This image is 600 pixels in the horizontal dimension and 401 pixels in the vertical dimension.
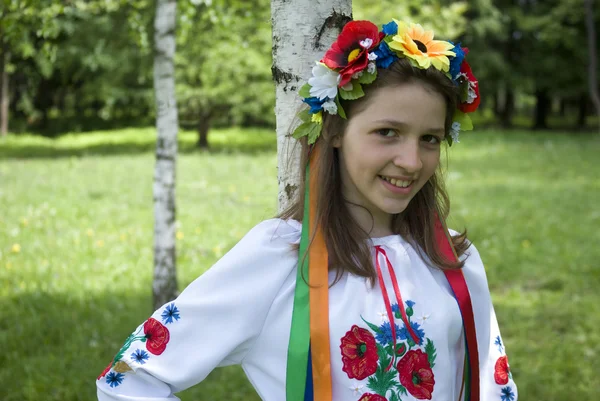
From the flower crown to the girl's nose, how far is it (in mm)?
171

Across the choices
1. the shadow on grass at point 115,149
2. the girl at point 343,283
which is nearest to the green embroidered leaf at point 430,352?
the girl at point 343,283

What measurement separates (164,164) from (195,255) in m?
1.78

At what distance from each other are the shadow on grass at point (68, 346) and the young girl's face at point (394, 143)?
2435 millimetres

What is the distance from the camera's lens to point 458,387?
1951 millimetres

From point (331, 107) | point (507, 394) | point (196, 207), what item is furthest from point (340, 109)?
point (196, 207)

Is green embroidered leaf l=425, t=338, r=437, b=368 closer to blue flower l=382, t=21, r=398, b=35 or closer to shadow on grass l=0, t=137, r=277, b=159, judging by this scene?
blue flower l=382, t=21, r=398, b=35

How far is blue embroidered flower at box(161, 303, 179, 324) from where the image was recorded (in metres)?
1.74

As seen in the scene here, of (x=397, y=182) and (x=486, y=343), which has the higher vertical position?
(x=397, y=182)

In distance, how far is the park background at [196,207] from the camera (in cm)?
440

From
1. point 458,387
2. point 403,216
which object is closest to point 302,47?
point 403,216

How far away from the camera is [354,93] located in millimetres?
1772

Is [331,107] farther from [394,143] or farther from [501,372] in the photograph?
[501,372]

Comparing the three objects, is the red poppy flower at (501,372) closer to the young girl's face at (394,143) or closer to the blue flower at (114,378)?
the young girl's face at (394,143)

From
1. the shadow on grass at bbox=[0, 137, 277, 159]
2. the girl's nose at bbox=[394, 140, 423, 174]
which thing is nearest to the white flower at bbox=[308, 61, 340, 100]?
the girl's nose at bbox=[394, 140, 423, 174]
